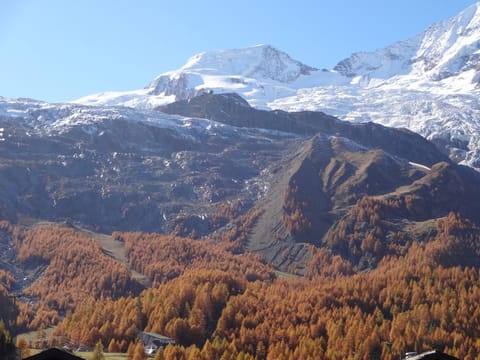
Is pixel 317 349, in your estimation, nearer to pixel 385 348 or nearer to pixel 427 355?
pixel 385 348

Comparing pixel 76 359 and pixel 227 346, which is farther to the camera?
pixel 227 346

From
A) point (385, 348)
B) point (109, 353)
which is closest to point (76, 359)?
point (109, 353)

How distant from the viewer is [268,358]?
597 ft

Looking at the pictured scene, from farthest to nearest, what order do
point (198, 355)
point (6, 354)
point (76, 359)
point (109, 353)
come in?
point (109, 353) < point (198, 355) < point (6, 354) < point (76, 359)

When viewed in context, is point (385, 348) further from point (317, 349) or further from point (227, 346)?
point (227, 346)

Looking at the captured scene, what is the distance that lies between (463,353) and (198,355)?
83682mm

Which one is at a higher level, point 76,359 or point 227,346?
point 76,359

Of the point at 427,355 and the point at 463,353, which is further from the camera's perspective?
the point at 463,353

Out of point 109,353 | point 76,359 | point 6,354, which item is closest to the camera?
point 76,359

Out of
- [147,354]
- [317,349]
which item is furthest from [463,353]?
[147,354]

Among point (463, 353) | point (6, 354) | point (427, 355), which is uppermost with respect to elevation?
point (427, 355)

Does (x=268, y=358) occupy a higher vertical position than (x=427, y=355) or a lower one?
lower

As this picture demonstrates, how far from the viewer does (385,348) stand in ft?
637

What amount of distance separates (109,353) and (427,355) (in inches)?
6577
